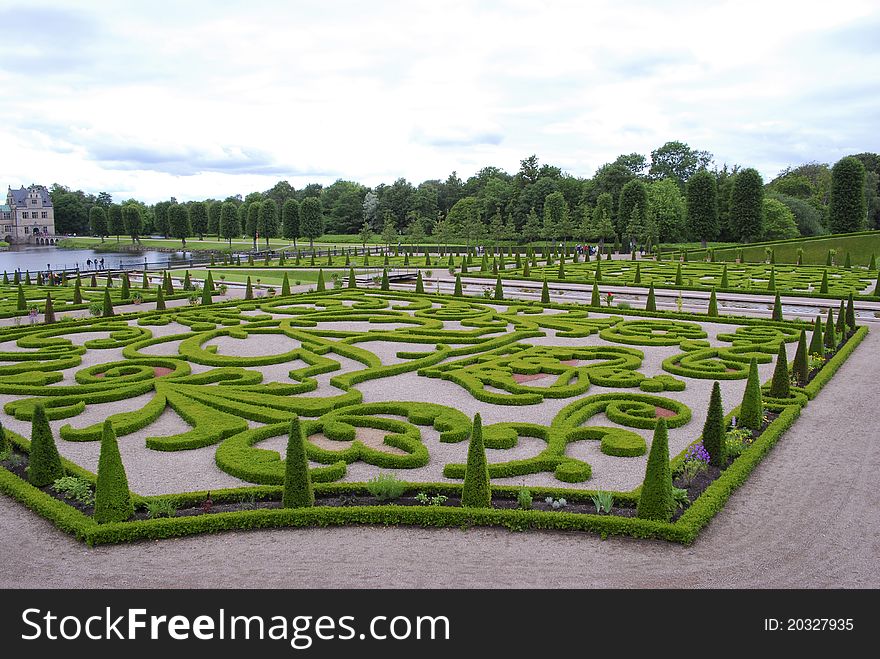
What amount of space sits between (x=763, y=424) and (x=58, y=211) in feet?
456

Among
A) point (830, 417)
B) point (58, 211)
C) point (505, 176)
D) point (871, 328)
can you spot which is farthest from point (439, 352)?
point (58, 211)

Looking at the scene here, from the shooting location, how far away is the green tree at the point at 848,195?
216 feet

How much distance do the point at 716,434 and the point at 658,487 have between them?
2925 mm

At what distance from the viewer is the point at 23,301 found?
3212 centimetres

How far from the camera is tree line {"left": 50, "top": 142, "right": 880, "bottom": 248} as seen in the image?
7012cm

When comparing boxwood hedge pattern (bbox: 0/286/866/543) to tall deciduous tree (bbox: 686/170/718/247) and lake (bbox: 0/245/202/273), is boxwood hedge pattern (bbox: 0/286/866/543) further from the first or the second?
lake (bbox: 0/245/202/273)

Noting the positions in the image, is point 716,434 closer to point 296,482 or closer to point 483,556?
point 483,556

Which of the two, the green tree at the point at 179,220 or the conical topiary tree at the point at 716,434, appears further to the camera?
the green tree at the point at 179,220

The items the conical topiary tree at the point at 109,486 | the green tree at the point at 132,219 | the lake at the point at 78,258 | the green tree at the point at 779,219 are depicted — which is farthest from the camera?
the green tree at the point at 132,219

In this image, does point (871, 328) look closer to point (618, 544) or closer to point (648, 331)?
point (648, 331)

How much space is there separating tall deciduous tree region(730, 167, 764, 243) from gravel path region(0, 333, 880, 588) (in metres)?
64.5

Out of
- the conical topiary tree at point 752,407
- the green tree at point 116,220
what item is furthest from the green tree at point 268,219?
the conical topiary tree at point 752,407

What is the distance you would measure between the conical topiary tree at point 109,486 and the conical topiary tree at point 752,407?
11.3 meters

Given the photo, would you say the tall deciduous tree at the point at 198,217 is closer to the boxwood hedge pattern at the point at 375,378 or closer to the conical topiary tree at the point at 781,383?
the boxwood hedge pattern at the point at 375,378
